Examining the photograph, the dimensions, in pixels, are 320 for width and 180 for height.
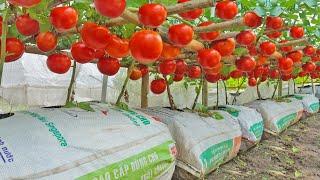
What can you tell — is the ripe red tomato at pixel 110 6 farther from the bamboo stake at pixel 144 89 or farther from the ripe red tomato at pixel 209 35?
the bamboo stake at pixel 144 89

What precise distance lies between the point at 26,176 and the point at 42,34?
67 cm

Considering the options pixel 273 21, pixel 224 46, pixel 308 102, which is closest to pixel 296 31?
pixel 273 21

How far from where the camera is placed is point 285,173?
Answer: 15.3 ft

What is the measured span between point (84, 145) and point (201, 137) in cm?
167

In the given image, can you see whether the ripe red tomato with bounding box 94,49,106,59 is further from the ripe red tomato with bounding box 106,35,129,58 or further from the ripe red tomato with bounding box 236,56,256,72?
the ripe red tomato with bounding box 236,56,256,72

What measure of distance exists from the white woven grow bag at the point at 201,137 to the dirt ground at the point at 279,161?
0.18 metres

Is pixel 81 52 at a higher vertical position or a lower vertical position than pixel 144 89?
higher

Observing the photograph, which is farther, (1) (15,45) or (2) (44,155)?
(2) (44,155)

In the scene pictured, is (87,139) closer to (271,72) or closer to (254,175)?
(254,175)

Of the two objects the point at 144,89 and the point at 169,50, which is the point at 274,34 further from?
the point at 144,89

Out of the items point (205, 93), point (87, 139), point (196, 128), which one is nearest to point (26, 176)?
point (87, 139)

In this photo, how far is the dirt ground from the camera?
4.52 m

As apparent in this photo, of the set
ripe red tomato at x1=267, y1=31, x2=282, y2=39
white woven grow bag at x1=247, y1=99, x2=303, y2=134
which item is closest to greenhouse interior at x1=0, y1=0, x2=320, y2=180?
ripe red tomato at x1=267, y1=31, x2=282, y2=39

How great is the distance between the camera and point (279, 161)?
17.2ft
